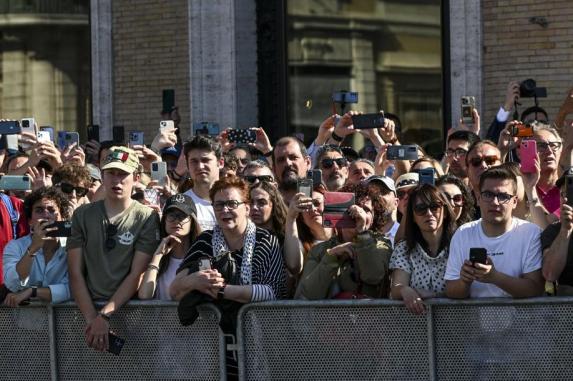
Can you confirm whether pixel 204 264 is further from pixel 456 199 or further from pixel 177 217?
pixel 456 199

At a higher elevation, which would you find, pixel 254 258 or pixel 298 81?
pixel 298 81

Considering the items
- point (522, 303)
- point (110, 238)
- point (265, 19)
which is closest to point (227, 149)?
point (110, 238)

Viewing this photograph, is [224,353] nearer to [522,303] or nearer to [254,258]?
[254,258]

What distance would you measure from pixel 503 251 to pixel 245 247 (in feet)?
5.64

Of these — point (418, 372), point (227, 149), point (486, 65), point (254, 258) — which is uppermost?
point (486, 65)

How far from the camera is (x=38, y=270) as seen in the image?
9391mm

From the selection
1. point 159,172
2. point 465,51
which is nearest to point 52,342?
point 159,172

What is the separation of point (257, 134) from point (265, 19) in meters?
5.50

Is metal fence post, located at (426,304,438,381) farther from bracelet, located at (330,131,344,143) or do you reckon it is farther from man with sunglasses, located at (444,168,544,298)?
bracelet, located at (330,131,344,143)

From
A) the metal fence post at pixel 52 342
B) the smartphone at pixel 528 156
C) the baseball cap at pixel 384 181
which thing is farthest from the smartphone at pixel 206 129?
the smartphone at pixel 528 156

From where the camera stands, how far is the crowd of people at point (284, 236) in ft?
26.3

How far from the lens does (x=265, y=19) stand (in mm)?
17656

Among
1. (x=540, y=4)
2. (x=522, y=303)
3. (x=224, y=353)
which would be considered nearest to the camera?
(x=522, y=303)

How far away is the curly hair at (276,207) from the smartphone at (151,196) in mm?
1364
